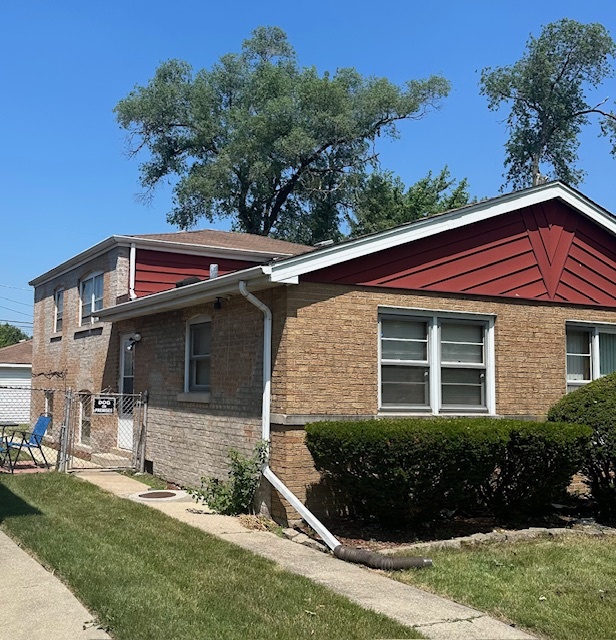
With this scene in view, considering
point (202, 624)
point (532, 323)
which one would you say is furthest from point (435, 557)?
point (532, 323)

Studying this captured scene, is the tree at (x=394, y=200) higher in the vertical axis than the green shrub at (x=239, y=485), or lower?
higher

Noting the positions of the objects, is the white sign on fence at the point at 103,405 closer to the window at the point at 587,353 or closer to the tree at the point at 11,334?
the window at the point at 587,353

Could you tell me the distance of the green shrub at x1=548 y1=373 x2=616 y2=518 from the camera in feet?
29.2

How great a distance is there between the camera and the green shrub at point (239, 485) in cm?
913

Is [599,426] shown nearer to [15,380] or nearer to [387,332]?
[387,332]

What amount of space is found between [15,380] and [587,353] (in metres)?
28.3

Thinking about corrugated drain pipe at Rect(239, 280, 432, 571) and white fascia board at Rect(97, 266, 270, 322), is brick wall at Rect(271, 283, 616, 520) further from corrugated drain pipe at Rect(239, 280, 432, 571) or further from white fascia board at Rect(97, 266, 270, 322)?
white fascia board at Rect(97, 266, 270, 322)

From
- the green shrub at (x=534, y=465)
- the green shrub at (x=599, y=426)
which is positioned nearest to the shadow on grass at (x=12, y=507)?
the green shrub at (x=534, y=465)

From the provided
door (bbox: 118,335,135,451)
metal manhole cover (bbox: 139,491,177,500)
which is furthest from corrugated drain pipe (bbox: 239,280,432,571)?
door (bbox: 118,335,135,451)

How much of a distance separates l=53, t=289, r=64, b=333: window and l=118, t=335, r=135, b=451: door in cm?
514

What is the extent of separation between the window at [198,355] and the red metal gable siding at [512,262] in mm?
2994

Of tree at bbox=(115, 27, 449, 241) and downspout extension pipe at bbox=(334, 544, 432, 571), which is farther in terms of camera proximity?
tree at bbox=(115, 27, 449, 241)

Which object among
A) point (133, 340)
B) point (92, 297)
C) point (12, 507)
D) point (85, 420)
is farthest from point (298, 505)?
point (92, 297)

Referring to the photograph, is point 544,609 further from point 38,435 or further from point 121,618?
point 38,435
